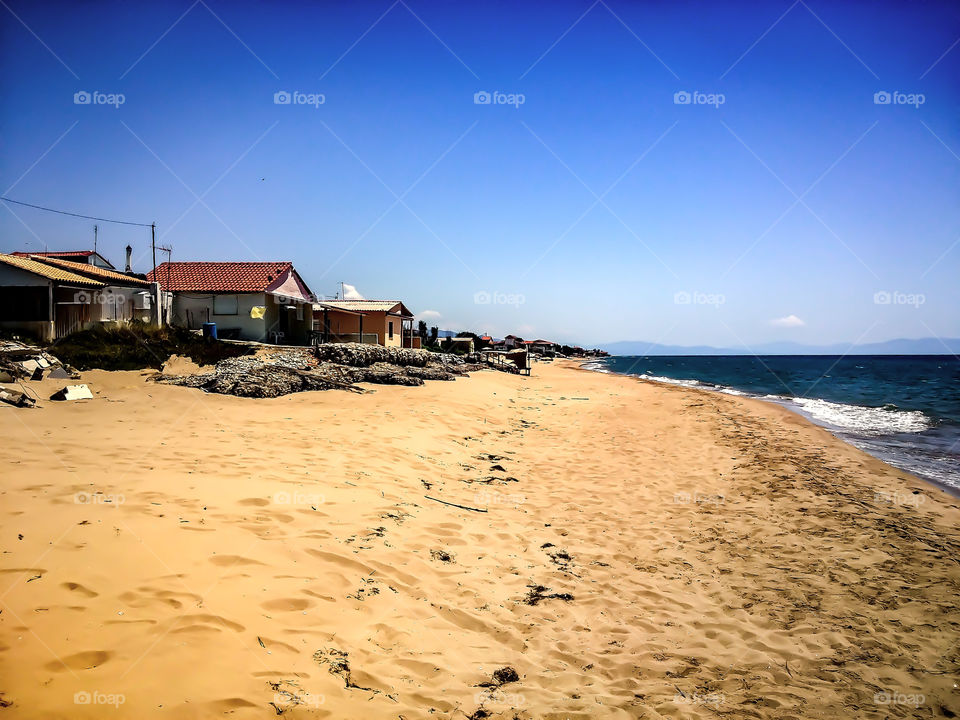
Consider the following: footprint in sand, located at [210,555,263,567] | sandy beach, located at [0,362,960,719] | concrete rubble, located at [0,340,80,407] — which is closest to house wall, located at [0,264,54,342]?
concrete rubble, located at [0,340,80,407]

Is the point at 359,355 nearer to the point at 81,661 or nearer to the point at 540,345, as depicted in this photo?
the point at 81,661

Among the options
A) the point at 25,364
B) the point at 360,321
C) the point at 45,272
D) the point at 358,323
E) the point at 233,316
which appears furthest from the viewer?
the point at 358,323

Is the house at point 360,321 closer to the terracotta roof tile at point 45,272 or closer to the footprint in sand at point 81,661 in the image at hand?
the terracotta roof tile at point 45,272

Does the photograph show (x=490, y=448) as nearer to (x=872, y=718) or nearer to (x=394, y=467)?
(x=394, y=467)

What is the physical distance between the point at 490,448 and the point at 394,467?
334 centimetres

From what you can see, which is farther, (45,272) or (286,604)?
(45,272)

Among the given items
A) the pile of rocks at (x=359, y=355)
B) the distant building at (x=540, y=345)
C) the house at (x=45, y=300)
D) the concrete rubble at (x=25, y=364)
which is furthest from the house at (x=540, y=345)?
the concrete rubble at (x=25, y=364)

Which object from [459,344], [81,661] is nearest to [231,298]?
[459,344]

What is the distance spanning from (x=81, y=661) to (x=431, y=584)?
2.66 m

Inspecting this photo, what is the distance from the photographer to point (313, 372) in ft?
51.8

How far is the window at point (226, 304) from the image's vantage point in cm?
3011

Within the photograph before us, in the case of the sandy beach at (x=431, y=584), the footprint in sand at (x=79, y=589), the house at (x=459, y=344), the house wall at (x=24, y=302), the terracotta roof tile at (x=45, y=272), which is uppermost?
the terracotta roof tile at (x=45, y=272)

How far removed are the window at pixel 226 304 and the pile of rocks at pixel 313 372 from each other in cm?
1186

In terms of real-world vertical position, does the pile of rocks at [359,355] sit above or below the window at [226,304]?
below
